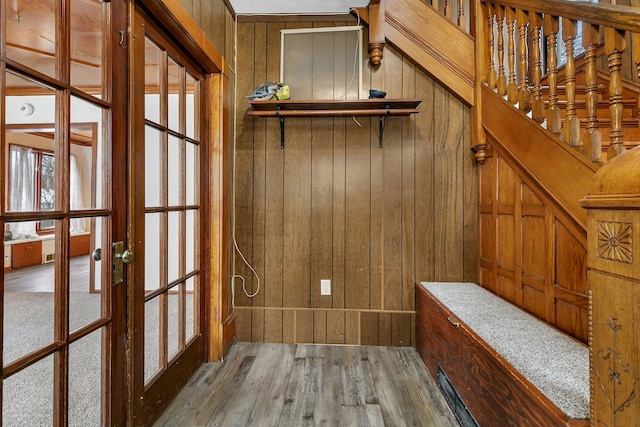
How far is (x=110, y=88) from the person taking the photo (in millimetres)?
1268

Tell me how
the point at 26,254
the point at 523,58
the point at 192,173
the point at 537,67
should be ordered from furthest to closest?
the point at 192,173 < the point at 523,58 < the point at 537,67 < the point at 26,254

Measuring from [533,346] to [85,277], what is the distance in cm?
182

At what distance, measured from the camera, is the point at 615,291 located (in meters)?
0.63

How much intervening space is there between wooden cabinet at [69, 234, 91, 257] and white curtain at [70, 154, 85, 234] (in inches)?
1.3

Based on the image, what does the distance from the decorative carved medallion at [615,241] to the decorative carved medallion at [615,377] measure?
124mm

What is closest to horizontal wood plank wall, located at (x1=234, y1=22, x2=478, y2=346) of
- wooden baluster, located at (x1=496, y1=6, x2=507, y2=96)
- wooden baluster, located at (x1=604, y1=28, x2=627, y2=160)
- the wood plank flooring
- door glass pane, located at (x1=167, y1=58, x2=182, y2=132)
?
the wood plank flooring

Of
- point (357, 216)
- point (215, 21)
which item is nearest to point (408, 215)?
point (357, 216)

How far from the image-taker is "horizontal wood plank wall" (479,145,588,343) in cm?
149

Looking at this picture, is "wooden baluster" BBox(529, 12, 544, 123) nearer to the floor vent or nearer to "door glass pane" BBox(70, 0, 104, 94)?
the floor vent

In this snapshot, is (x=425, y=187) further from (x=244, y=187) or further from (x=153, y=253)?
(x=153, y=253)

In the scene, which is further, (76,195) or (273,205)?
(273,205)

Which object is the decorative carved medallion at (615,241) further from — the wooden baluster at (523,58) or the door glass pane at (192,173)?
the door glass pane at (192,173)

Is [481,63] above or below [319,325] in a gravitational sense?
above

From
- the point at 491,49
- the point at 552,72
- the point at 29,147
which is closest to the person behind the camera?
the point at 29,147
